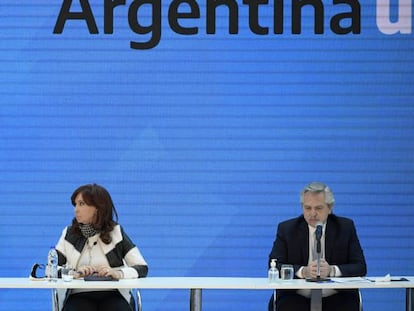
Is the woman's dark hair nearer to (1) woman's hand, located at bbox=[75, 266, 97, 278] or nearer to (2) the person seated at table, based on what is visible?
(2) the person seated at table

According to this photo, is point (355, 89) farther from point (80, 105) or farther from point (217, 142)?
point (80, 105)

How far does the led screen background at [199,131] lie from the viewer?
A: 7.43m

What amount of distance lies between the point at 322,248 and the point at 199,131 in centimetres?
159

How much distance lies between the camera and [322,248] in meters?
6.24

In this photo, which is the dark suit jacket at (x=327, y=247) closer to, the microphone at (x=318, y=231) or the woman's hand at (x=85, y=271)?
the microphone at (x=318, y=231)

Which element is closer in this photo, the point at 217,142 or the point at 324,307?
the point at 324,307

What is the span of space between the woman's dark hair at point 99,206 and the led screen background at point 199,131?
1.28 metres

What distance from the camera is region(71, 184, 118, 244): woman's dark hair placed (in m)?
6.09

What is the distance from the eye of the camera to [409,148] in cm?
743

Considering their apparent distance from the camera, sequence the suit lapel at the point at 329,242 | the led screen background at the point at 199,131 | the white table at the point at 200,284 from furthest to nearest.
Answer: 1. the led screen background at the point at 199,131
2. the suit lapel at the point at 329,242
3. the white table at the point at 200,284

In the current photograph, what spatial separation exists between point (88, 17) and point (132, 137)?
2.90ft

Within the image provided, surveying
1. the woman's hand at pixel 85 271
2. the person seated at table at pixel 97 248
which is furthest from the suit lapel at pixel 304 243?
the woman's hand at pixel 85 271

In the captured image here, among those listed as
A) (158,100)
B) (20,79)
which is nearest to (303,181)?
(158,100)

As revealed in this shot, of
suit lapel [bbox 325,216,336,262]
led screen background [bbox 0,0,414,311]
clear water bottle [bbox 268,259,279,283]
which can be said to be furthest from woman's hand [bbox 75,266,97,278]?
led screen background [bbox 0,0,414,311]
